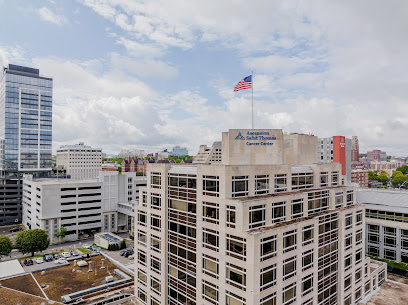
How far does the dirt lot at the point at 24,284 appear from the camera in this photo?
59.6m

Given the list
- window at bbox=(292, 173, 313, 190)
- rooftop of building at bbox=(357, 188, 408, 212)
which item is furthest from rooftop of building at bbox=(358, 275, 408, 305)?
window at bbox=(292, 173, 313, 190)

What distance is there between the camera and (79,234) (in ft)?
370

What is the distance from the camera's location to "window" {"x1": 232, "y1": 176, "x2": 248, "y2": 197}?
38750 millimetres

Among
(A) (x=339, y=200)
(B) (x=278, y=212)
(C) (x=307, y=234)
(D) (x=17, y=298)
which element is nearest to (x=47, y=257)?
(D) (x=17, y=298)

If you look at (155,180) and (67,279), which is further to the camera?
(67,279)

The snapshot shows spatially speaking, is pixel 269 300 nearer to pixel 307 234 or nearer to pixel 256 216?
pixel 256 216

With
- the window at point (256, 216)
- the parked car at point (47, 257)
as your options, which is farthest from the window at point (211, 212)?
the parked car at point (47, 257)

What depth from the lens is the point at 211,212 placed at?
3975 centimetres

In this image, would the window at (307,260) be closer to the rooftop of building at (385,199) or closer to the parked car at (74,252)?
the rooftop of building at (385,199)

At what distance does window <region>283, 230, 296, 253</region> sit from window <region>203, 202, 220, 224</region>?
9711 millimetres

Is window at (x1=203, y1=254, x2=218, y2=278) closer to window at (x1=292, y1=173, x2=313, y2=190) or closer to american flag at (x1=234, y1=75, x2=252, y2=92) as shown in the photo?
window at (x1=292, y1=173, x2=313, y2=190)

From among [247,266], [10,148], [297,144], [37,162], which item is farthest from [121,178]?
[247,266]

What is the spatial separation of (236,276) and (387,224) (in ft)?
209

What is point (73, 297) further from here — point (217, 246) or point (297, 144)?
point (297, 144)
